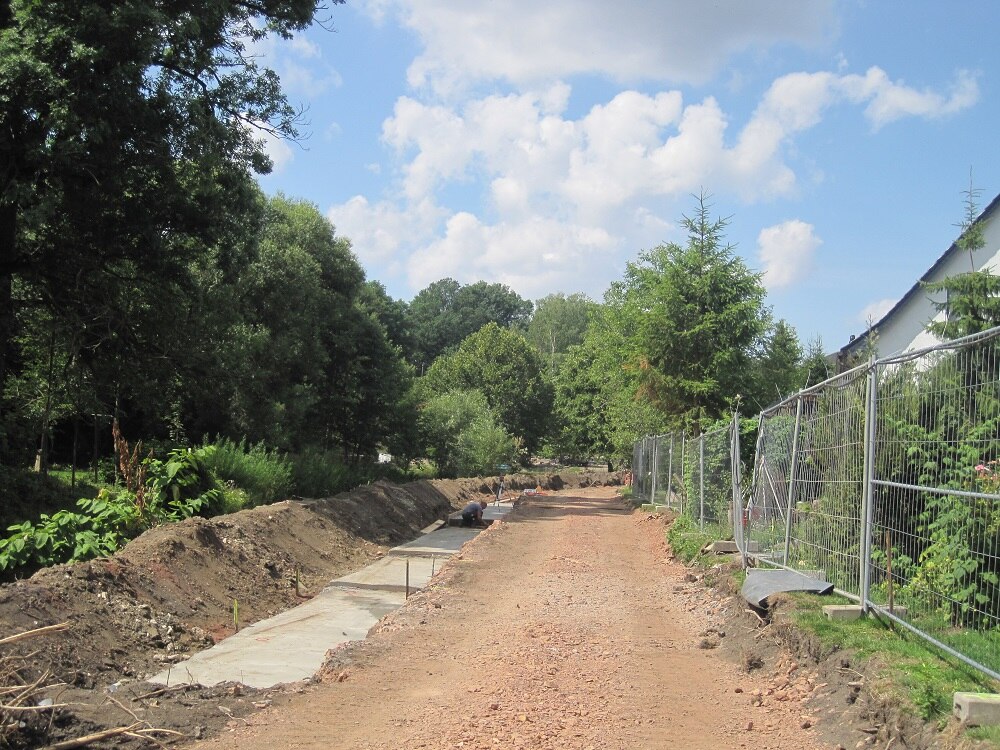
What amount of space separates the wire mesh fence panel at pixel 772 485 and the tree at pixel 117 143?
1178cm

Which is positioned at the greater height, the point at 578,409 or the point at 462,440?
the point at 578,409

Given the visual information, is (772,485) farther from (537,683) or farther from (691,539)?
(691,539)

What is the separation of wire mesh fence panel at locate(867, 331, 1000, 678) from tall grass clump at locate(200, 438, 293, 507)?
49.5ft

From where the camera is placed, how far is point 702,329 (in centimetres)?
2509

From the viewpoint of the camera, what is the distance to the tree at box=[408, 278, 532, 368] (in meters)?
122

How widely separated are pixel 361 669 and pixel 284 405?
73.2 ft

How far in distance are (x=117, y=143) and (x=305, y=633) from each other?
10.4 metres

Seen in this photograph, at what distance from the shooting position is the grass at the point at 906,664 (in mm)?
5152

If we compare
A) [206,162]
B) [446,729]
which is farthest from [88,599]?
[206,162]

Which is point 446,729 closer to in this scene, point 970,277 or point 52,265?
point 970,277

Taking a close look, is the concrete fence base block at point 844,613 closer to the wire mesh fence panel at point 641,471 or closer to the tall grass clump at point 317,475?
the tall grass clump at point 317,475

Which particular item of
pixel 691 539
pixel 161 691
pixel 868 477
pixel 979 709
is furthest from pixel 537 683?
pixel 691 539

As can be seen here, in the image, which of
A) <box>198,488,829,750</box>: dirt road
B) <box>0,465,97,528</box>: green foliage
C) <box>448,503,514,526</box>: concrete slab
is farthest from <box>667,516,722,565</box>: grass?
<box>0,465,97,528</box>: green foliage

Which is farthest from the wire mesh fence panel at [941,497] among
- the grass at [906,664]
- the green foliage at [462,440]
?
the green foliage at [462,440]
